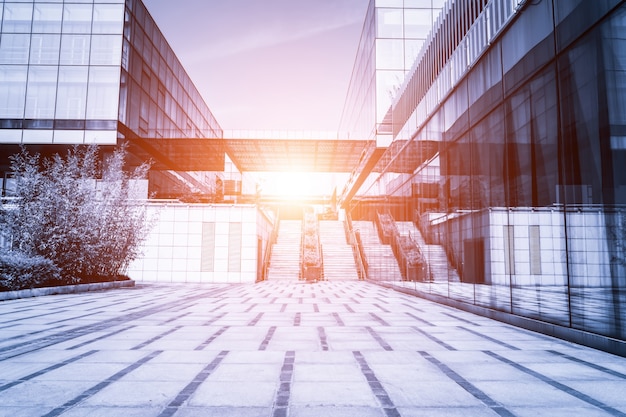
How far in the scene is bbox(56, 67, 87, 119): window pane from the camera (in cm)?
2384

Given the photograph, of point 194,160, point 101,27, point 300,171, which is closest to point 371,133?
point 300,171

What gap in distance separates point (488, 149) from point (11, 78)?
Answer: 27009 mm

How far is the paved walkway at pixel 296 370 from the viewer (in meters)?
3.00

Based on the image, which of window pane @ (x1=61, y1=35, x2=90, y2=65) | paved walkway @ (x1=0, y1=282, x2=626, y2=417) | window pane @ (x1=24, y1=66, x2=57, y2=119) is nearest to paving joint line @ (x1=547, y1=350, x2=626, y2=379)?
paved walkway @ (x1=0, y1=282, x2=626, y2=417)

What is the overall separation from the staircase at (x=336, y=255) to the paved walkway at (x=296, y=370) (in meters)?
16.5

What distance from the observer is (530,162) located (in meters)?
6.73

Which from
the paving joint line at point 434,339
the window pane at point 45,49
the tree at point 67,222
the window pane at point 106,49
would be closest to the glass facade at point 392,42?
the window pane at point 106,49

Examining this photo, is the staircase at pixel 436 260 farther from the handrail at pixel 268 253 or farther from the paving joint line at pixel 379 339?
the handrail at pixel 268 253

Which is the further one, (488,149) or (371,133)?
(371,133)

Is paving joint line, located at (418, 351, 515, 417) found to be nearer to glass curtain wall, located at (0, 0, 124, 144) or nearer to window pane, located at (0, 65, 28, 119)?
glass curtain wall, located at (0, 0, 124, 144)

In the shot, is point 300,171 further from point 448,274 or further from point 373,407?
point 373,407

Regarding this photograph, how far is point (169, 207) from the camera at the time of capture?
73.2 feet

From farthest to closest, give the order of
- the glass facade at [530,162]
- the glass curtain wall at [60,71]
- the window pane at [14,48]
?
the window pane at [14,48]
the glass curtain wall at [60,71]
the glass facade at [530,162]

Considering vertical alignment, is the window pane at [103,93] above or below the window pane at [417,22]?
below
